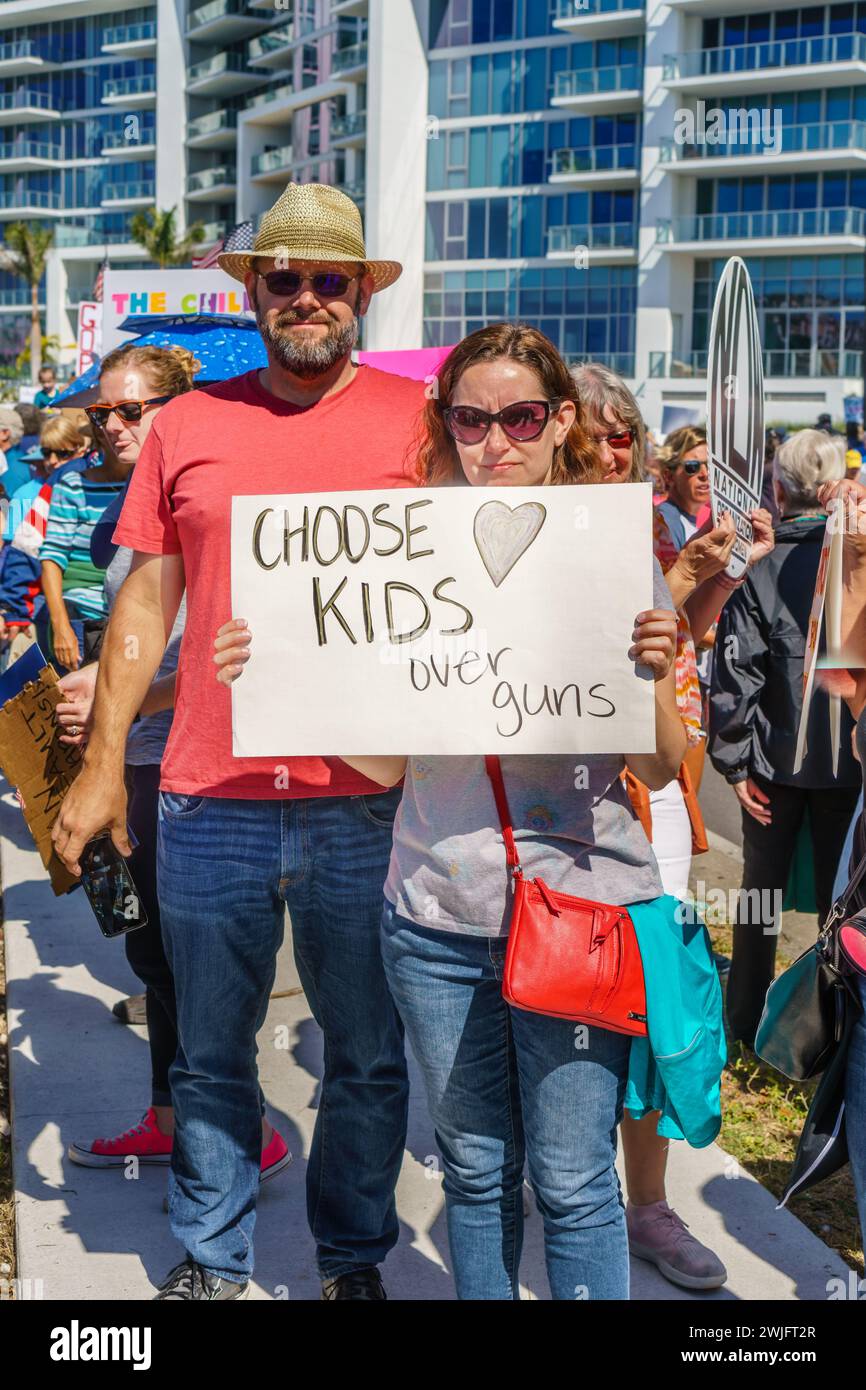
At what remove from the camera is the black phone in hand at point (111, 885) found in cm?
346

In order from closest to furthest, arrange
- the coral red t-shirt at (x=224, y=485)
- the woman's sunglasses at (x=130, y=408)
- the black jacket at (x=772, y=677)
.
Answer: the coral red t-shirt at (x=224, y=485), the woman's sunglasses at (x=130, y=408), the black jacket at (x=772, y=677)

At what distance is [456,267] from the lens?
55.2 metres

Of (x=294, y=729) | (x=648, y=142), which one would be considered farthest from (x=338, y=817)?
(x=648, y=142)

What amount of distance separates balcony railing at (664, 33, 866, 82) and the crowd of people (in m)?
46.3

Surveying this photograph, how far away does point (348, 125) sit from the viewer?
191ft

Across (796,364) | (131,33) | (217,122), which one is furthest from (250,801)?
(131,33)

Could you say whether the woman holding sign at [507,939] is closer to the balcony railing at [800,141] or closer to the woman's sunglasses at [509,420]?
the woman's sunglasses at [509,420]

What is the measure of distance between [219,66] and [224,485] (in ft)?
245

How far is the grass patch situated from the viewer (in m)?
3.91

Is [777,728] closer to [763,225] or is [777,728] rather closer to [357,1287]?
[357,1287]

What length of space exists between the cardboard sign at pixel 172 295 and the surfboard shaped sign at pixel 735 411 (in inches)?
270

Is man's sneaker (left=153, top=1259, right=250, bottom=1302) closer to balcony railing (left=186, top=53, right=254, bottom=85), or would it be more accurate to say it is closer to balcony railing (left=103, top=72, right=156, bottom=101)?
balcony railing (left=186, top=53, right=254, bottom=85)

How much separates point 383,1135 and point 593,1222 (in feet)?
2.75

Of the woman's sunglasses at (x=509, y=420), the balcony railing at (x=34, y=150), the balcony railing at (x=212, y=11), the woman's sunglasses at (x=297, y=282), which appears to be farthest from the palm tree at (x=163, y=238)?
the woman's sunglasses at (x=509, y=420)
